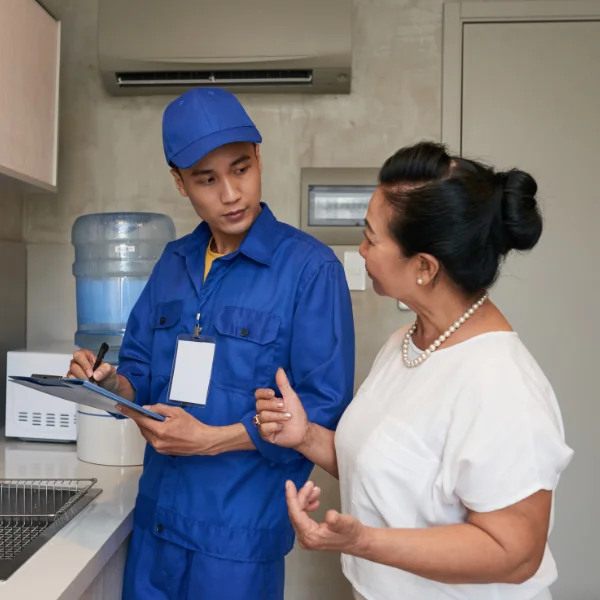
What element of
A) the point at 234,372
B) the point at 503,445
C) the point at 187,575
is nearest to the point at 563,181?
the point at 234,372

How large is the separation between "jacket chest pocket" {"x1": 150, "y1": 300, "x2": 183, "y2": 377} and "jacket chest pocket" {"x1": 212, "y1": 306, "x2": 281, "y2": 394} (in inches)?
5.0

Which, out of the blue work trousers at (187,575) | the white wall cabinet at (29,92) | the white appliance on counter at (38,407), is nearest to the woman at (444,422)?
the blue work trousers at (187,575)

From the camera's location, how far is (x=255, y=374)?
1313 mm

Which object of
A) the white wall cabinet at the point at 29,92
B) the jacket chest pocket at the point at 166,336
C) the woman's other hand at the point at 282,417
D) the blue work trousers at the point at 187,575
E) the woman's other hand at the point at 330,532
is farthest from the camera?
the white wall cabinet at the point at 29,92

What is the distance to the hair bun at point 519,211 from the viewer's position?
3.36ft

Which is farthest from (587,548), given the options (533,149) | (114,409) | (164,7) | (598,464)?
(164,7)

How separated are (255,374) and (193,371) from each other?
4.8 inches

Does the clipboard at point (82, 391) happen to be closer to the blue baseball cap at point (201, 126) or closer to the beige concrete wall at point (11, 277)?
the blue baseball cap at point (201, 126)

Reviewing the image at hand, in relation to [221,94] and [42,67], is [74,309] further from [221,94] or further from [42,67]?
[221,94]

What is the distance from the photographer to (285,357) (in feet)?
4.36

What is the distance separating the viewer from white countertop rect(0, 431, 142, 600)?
108 centimetres

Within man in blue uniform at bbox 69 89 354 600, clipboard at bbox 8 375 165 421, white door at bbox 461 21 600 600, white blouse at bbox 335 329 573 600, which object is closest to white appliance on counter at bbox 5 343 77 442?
man in blue uniform at bbox 69 89 354 600

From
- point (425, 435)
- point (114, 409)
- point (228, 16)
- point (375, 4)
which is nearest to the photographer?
point (425, 435)

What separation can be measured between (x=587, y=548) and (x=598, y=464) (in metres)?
0.30
